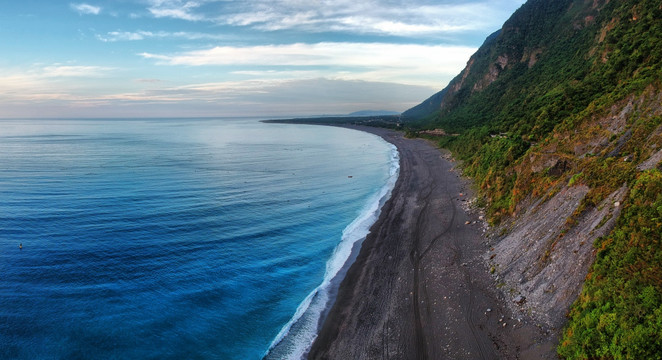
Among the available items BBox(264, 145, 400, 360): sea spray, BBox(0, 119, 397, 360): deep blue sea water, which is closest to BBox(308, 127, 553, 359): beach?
BBox(264, 145, 400, 360): sea spray

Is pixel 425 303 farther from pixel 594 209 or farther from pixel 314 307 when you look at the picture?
pixel 594 209

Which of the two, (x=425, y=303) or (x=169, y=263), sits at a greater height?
(x=425, y=303)

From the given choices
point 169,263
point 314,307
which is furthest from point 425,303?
point 169,263

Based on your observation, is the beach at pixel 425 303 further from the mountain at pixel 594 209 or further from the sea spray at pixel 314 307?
the mountain at pixel 594 209

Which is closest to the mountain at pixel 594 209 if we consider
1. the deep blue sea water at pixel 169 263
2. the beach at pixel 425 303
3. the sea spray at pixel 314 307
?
the beach at pixel 425 303

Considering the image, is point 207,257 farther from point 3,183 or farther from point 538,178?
point 3,183

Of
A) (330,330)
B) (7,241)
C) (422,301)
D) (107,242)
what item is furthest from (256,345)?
(7,241)
